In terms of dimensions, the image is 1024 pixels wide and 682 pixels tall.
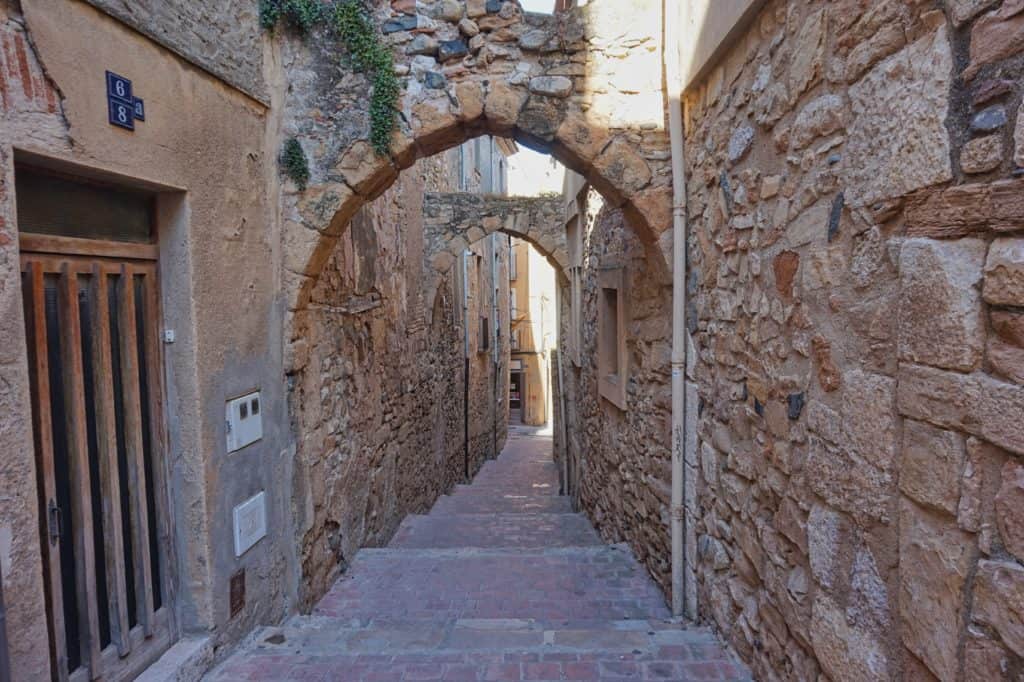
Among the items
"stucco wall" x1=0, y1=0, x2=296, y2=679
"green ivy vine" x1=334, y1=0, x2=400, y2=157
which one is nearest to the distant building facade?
"green ivy vine" x1=334, y1=0, x2=400, y2=157

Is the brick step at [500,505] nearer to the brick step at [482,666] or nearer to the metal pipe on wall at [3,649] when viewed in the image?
the brick step at [482,666]

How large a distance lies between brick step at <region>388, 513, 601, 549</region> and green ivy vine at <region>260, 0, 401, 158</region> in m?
3.76

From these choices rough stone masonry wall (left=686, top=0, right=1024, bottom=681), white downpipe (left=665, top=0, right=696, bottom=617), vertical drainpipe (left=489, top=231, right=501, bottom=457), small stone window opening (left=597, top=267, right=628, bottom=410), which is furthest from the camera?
vertical drainpipe (left=489, top=231, right=501, bottom=457)

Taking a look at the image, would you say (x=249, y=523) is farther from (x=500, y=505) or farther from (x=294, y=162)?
(x=500, y=505)

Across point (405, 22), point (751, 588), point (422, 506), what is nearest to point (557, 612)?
point (751, 588)

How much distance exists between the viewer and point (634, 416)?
450cm

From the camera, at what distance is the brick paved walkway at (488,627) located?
2750 millimetres

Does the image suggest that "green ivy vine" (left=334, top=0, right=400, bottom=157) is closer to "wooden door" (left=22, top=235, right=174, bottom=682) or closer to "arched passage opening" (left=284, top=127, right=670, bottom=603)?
"arched passage opening" (left=284, top=127, right=670, bottom=603)

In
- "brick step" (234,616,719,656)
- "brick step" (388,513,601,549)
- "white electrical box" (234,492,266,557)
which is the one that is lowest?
"brick step" (388,513,601,549)

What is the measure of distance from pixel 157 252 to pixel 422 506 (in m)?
5.68

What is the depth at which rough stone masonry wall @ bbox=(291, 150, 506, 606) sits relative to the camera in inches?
A: 148

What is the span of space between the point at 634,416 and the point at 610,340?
1.15 m

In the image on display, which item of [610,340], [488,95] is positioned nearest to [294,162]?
[488,95]

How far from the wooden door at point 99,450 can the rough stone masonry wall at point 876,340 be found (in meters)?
2.34
